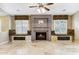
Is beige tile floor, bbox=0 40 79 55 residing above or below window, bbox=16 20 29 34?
below

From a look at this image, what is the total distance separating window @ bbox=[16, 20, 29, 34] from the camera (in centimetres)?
960

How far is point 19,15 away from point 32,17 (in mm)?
860

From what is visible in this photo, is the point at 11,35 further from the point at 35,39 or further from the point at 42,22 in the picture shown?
the point at 42,22

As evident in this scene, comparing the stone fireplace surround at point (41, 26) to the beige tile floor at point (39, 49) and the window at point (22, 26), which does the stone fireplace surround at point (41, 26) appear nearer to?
the window at point (22, 26)

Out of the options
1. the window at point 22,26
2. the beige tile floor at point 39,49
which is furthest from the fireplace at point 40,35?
the beige tile floor at point 39,49

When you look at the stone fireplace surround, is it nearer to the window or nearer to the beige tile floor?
the window

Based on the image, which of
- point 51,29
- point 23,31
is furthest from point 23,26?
point 51,29

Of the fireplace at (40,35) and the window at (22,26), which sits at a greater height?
the window at (22,26)

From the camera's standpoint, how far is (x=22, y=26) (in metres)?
9.59

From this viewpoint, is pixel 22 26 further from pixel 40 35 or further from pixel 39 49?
pixel 39 49

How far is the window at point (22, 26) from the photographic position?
960 cm

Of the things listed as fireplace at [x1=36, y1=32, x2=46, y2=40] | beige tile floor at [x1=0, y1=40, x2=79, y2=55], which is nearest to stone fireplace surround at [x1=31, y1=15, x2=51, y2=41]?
fireplace at [x1=36, y1=32, x2=46, y2=40]

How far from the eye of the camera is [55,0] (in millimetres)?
1685
